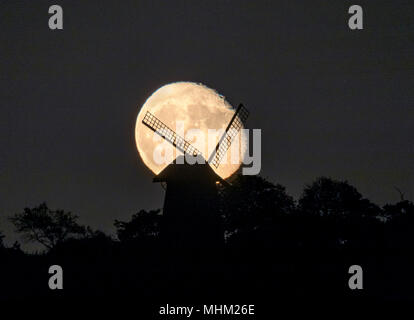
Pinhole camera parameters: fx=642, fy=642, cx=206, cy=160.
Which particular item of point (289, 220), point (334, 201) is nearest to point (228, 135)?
point (289, 220)

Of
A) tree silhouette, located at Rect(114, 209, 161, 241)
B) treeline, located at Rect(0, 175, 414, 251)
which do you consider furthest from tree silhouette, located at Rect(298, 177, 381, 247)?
tree silhouette, located at Rect(114, 209, 161, 241)

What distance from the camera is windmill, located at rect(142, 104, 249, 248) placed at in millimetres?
23828

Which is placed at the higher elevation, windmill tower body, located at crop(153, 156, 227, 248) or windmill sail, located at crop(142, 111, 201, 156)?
windmill sail, located at crop(142, 111, 201, 156)

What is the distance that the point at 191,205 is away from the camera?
2412 centimetres

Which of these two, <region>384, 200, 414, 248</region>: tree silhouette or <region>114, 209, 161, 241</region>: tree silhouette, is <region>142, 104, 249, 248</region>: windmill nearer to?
<region>384, 200, 414, 248</region>: tree silhouette

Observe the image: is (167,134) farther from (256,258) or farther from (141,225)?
(141,225)

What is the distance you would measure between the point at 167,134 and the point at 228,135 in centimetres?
263

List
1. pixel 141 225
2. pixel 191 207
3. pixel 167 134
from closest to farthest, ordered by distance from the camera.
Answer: pixel 191 207
pixel 167 134
pixel 141 225

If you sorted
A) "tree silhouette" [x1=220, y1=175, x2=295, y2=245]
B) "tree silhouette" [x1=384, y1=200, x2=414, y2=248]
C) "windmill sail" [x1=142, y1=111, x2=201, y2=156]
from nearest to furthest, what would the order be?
"windmill sail" [x1=142, y1=111, x2=201, y2=156], "tree silhouette" [x1=384, y1=200, x2=414, y2=248], "tree silhouette" [x1=220, y1=175, x2=295, y2=245]

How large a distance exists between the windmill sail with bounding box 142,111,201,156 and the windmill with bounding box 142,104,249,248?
50.5 inches

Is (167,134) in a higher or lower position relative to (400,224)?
higher

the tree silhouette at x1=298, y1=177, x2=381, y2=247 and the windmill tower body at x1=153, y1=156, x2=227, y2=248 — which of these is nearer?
the windmill tower body at x1=153, y1=156, x2=227, y2=248

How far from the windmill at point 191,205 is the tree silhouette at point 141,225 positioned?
21.1m
